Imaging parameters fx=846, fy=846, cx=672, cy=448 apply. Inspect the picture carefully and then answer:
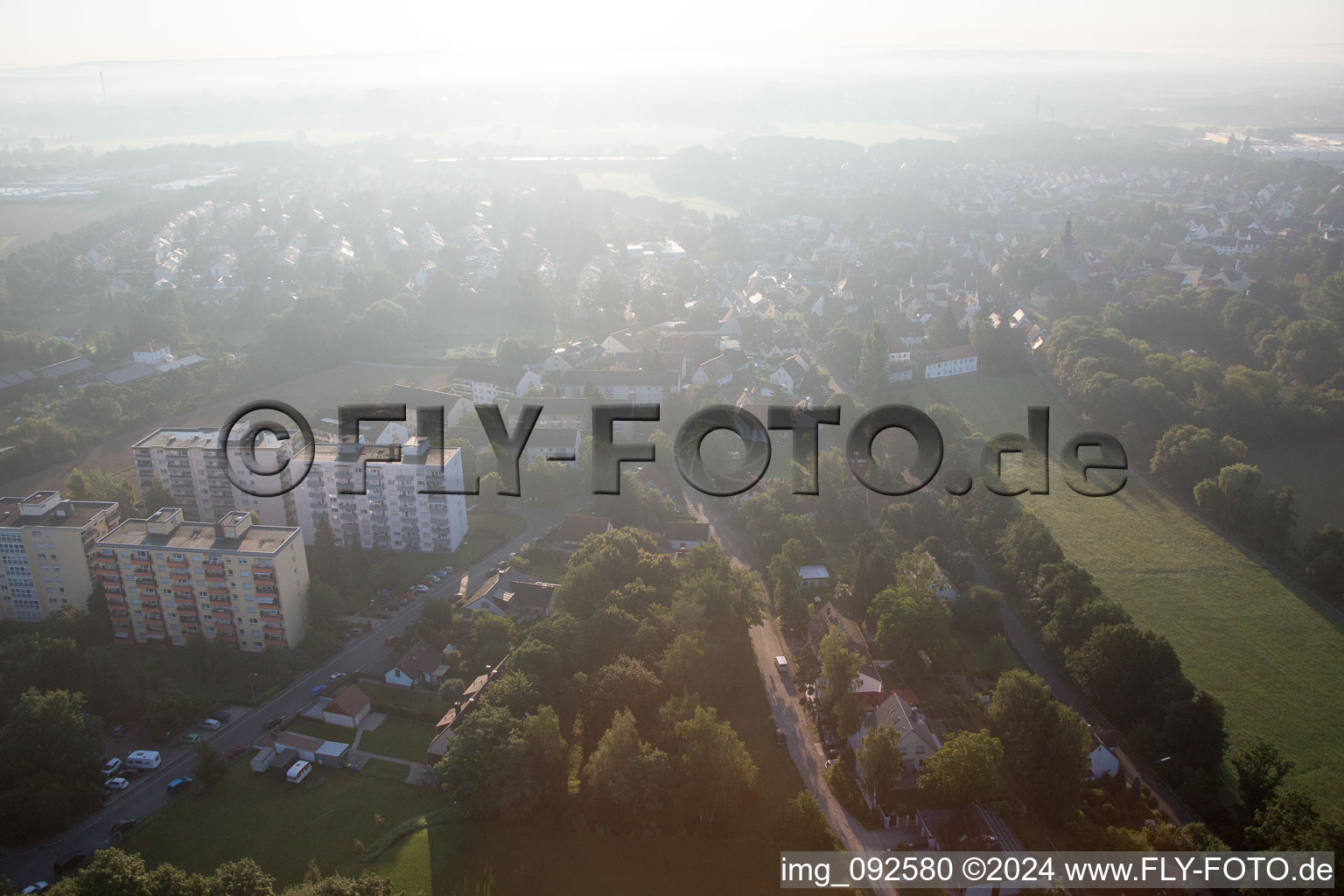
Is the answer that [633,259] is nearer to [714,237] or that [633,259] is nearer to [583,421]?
[714,237]

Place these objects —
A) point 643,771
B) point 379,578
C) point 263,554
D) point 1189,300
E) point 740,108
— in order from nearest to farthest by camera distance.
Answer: point 643,771 < point 263,554 < point 379,578 < point 1189,300 < point 740,108

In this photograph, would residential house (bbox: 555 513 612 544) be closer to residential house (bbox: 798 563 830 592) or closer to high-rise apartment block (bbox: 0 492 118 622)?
residential house (bbox: 798 563 830 592)

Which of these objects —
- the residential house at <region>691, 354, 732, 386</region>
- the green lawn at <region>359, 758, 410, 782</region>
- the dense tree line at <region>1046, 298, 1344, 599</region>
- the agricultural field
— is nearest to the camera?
the green lawn at <region>359, 758, 410, 782</region>

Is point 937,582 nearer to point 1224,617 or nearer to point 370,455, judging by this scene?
point 1224,617

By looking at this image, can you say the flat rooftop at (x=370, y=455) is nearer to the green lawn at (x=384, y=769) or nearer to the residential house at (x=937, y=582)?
the green lawn at (x=384, y=769)

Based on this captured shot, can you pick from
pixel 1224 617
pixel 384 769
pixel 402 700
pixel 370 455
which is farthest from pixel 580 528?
pixel 1224 617

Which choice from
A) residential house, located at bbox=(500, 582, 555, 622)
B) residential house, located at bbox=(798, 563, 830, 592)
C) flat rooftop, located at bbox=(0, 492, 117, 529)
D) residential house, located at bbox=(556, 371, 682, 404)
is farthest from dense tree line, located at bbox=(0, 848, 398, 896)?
residential house, located at bbox=(556, 371, 682, 404)

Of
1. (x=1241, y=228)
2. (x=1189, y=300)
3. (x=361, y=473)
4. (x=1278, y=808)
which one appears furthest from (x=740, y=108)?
(x=1278, y=808)
